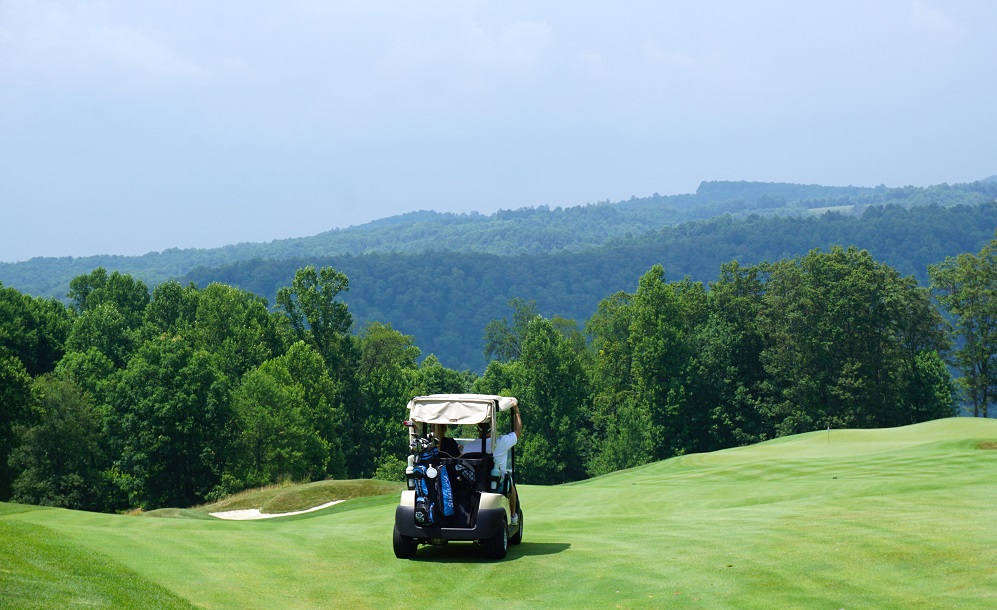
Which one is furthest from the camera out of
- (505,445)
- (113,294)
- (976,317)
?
(113,294)

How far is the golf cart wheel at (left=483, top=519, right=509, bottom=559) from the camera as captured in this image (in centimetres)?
1742

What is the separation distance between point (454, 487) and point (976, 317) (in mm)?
73869

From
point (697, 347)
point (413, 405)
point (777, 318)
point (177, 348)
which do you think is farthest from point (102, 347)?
point (413, 405)

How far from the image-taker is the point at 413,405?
1753cm

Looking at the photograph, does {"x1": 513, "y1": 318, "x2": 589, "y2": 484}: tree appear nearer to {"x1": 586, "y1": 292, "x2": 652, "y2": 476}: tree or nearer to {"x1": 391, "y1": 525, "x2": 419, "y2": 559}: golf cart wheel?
{"x1": 586, "y1": 292, "x2": 652, "y2": 476}: tree

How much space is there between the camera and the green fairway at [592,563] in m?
14.2

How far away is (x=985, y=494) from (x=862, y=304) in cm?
5232

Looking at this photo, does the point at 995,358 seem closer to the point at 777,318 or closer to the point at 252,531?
the point at 777,318

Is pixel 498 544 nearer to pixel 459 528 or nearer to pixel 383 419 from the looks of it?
pixel 459 528

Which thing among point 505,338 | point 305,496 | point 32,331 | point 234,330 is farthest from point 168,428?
point 505,338

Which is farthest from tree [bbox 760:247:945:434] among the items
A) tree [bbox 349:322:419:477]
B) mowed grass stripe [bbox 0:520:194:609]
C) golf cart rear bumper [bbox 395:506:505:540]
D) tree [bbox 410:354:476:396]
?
mowed grass stripe [bbox 0:520:194:609]

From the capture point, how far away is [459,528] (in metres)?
17.1

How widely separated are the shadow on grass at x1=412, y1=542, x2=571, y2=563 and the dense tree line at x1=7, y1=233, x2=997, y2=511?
46.0m

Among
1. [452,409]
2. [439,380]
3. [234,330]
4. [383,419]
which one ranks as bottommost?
[383,419]
